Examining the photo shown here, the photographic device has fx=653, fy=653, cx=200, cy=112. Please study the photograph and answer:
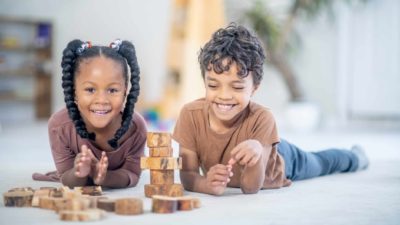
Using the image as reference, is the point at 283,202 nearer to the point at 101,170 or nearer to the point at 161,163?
the point at 161,163

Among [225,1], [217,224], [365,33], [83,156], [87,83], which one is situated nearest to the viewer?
[217,224]

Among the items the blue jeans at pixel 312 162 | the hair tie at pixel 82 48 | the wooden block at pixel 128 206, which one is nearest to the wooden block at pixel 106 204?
the wooden block at pixel 128 206

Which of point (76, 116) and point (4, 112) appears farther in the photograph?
point (4, 112)

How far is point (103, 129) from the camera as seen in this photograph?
2.46m

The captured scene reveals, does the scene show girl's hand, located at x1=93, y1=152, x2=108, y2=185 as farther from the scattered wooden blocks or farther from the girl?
the scattered wooden blocks

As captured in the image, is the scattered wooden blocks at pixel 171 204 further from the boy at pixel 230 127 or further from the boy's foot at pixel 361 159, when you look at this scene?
the boy's foot at pixel 361 159

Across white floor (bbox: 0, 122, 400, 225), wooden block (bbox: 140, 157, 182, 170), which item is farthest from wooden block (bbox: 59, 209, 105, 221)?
wooden block (bbox: 140, 157, 182, 170)

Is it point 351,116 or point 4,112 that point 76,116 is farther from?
point 4,112

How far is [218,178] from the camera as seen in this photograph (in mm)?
2213

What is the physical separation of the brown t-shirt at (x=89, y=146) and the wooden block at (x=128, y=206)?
0.57 meters

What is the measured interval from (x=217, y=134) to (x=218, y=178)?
0.24 m

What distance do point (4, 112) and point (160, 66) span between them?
6.94 ft

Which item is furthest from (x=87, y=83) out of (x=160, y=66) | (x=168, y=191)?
(x=160, y=66)

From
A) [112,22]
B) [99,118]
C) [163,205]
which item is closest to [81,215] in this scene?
[163,205]
